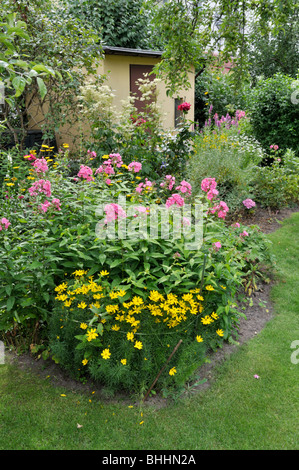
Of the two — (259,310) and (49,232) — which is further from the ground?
(49,232)

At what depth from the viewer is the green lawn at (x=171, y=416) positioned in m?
2.20

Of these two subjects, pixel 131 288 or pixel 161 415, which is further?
pixel 131 288

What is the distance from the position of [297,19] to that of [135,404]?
1748 centimetres

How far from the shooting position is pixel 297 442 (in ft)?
7.27

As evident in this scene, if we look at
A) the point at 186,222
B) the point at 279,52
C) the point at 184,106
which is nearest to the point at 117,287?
the point at 186,222

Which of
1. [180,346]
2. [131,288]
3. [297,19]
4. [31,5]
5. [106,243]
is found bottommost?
[180,346]

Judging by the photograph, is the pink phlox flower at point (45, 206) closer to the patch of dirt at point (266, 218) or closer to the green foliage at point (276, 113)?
the patch of dirt at point (266, 218)

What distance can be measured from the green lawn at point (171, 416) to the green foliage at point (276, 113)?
7.17 metres

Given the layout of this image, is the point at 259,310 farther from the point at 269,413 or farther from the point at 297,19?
the point at 297,19

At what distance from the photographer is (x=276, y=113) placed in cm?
927

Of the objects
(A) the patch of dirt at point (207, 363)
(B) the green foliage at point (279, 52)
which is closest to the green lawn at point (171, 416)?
(A) the patch of dirt at point (207, 363)

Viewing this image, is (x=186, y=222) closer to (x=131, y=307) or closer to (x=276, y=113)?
(x=131, y=307)
